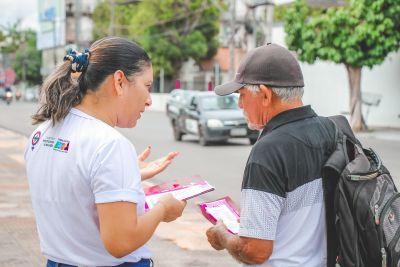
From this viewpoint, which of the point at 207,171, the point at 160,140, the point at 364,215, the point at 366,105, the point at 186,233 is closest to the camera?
the point at 364,215

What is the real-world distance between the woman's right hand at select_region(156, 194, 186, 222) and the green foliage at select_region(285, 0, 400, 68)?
20354mm

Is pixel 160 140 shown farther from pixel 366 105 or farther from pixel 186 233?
pixel 186 233

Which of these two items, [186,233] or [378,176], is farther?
[186,233]

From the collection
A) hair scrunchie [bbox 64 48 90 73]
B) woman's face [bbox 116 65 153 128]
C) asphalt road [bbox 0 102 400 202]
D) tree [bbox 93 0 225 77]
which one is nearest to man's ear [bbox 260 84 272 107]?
woman's face [bbox 116 65 153 128]

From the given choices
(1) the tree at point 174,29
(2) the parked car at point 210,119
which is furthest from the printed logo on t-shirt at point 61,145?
(1) the tree at point 174,29

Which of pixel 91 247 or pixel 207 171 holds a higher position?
pixel 91 247

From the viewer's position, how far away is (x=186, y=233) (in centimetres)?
776

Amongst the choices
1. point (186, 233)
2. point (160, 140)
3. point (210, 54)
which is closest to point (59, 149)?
point (186, 233)

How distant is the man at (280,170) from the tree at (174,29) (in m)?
47.3

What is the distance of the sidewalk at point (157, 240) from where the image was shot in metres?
6.52

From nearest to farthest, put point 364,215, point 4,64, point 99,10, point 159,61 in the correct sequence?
1. point 364,215
2. point 159,61
3. point 99,10
4. point 4,64

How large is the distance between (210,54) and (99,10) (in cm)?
1434

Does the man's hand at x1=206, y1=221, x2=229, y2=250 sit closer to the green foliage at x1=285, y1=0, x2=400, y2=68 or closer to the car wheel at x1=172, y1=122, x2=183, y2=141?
the car wheel at x1=172, y1=122, x2=183, y2=141

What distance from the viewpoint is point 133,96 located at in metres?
2.67
